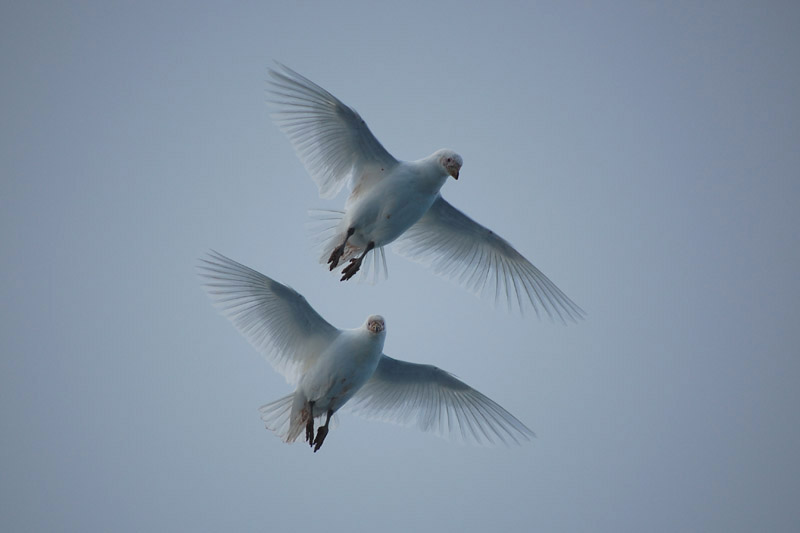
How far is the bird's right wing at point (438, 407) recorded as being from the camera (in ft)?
45.2

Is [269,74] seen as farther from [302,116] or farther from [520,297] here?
[520,297]

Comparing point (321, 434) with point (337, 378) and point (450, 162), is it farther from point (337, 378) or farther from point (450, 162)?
point (450, 162)

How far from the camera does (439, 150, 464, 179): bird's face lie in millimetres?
12836

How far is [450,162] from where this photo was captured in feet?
42.2

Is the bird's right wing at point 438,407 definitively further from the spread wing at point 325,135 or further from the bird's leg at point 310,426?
the spread wing at point 325,135

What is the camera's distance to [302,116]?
507 inches

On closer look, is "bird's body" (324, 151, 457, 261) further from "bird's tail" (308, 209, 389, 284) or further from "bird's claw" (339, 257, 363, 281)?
"bird's claw" (339, 257, 363, 281)

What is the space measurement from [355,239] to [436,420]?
3.31 m

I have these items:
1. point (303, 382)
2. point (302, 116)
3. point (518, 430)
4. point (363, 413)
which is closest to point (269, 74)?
point (302, 116)

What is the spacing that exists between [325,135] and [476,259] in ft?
12.4

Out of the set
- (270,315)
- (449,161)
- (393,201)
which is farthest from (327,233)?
(449,161)

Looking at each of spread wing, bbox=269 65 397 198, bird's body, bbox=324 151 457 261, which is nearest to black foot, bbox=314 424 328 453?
bird's body, bbox=324 151 457 261

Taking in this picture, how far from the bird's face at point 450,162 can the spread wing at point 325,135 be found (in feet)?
2.49

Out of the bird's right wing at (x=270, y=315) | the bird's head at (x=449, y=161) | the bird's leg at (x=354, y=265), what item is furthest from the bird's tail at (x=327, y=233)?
the bird's head at (x=449, y=161)
